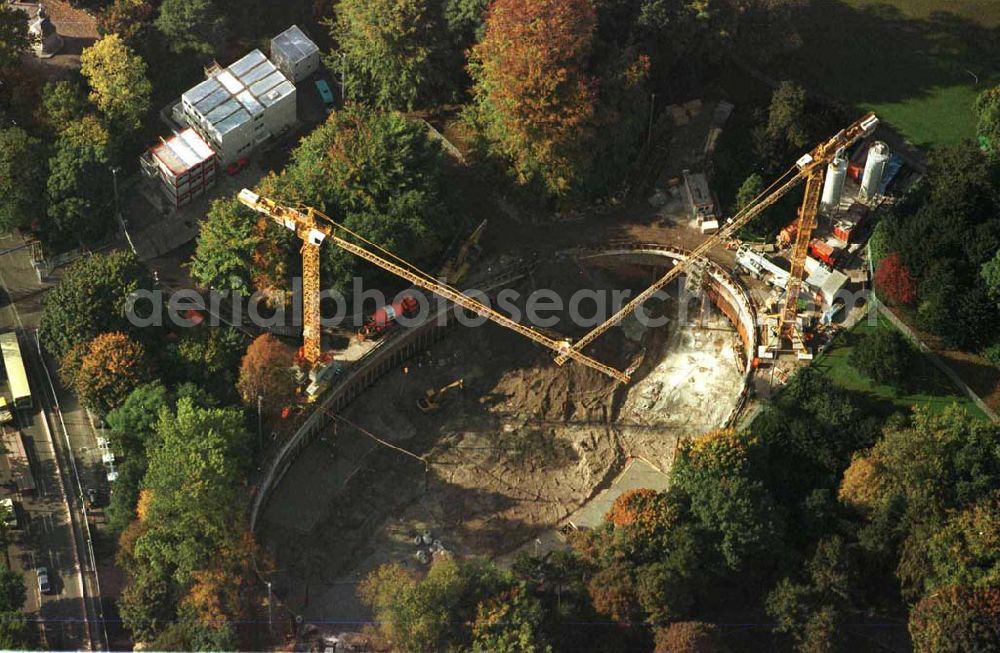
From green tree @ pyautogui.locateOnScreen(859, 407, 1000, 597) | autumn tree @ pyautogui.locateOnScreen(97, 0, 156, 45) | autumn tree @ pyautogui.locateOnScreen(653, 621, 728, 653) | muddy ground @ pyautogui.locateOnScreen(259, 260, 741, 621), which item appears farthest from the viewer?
autumn tree @ pyautogui.locateOnScreen(97, 0, 156, 45)

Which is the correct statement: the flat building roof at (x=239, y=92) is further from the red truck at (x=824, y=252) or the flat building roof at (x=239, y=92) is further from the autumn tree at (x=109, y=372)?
the red truck at (x=824, y=252)

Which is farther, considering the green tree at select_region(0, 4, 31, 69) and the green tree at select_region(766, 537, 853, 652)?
the green tree at select_region(0, 4, 31, 69)

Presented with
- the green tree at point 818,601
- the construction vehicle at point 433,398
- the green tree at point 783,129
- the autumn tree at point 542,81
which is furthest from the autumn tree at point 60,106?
the green tree at point 818,601

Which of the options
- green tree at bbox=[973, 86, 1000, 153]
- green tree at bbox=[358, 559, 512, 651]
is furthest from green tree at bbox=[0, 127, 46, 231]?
green tree at bbox=[973, 86, 1000, 153]

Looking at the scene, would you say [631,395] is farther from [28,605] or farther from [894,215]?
[28,605]

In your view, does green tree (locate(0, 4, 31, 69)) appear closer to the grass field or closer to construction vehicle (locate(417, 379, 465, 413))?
construction vehicle (locate(417, 379, 465, 413))
